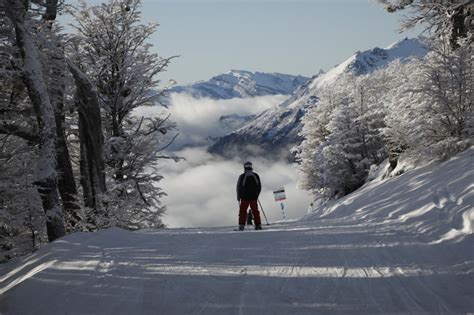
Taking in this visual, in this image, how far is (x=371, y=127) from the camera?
40.9 m

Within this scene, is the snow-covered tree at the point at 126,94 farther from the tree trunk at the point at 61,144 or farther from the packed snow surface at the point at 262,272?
the packed snow surface at the point at 262,272

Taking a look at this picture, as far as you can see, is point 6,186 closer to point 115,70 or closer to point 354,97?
point 115,70

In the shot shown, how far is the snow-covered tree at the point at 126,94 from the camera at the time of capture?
63.8ft

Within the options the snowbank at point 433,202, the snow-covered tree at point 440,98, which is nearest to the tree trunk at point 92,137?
the snowbank at point 433,202

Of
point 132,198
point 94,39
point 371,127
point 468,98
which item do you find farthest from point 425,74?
point 371,127

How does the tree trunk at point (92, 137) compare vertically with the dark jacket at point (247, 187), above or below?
above

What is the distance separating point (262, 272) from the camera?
632 cm

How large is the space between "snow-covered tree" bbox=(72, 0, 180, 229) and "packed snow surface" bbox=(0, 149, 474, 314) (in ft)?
32.7

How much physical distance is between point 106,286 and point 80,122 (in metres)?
11.5

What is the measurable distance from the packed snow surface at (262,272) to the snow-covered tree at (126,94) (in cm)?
997

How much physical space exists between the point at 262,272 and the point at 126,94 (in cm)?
1547

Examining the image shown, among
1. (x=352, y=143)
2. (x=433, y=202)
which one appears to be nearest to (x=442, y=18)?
(x=433, y=202)

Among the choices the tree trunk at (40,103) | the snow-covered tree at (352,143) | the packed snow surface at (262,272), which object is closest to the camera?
the packed snow surface at (262,272)

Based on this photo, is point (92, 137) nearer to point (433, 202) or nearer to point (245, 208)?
point (245, 208)
